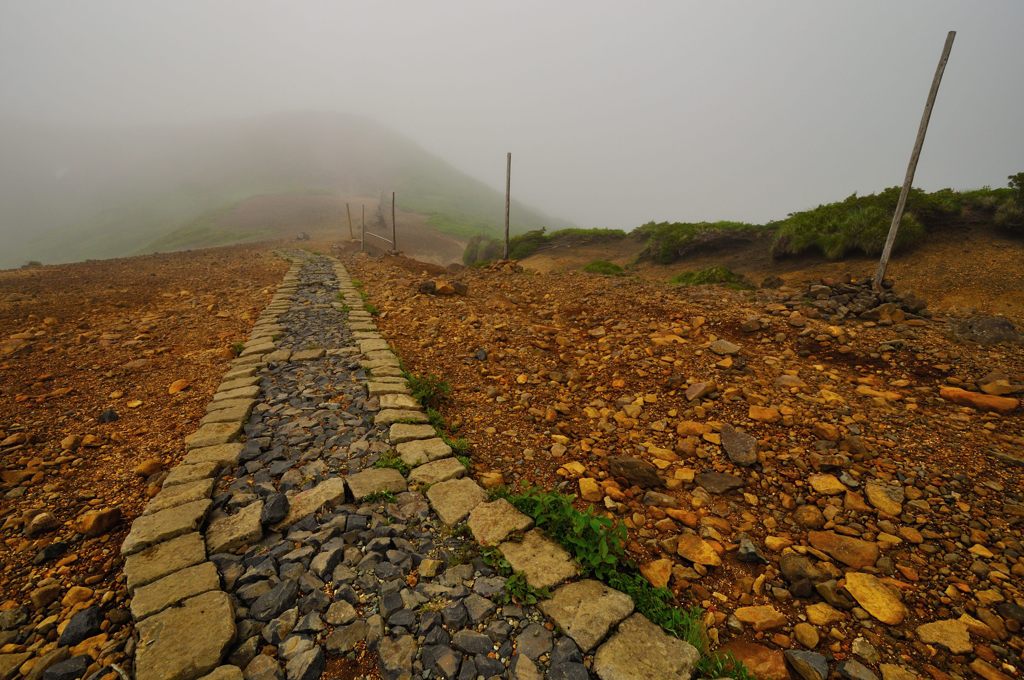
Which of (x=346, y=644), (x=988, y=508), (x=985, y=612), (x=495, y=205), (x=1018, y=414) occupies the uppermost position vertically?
(x=495, y=205)

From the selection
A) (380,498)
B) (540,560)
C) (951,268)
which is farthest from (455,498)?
(951,268)

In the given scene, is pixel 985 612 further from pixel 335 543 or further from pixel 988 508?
A: pixel 335 543

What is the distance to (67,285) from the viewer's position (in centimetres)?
1096

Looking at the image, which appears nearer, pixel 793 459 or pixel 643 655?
pixel 643 655

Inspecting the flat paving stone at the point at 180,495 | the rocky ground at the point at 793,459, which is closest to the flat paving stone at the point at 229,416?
the flat paving stone at the point at 180,495

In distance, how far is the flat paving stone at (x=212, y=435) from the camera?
157 inches

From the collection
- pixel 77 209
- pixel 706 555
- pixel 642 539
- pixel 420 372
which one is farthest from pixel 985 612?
pixel 77 209

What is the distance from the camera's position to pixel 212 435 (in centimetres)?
409

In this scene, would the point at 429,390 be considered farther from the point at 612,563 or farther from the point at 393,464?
the point at 612,563

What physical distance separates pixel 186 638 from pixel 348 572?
0.85m

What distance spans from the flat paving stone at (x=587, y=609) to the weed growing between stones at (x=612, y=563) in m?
0.11

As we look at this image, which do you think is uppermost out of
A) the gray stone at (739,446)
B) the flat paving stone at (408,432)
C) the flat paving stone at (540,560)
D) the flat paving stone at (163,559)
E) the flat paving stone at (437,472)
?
the gray stone at (739,446)

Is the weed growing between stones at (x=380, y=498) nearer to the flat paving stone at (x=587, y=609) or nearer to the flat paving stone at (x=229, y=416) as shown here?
the flat paving stone at (x=587, y=609)

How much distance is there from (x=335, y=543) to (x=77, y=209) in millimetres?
123904
